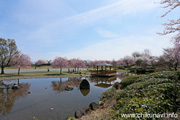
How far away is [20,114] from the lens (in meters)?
5.76

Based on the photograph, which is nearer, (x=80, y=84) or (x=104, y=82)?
(x=80, y=84)

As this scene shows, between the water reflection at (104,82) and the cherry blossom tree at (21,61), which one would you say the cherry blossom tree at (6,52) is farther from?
the water reflection at (104,82)

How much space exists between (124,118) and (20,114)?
622cm

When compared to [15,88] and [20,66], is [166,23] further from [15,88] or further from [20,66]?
[20,66]

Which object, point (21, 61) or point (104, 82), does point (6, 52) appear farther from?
point (104, 82)

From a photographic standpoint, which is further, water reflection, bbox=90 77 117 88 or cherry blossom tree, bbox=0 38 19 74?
cherry blossom tree, bbox=0 38 19 74

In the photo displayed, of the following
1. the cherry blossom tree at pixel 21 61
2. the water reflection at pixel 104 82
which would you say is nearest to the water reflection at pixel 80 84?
the water reflection at pixel 104 82

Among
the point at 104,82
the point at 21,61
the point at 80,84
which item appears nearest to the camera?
the point at 80,84

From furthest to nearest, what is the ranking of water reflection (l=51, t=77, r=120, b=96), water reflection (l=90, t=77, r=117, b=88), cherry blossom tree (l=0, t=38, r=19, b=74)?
cherry blossom tree (l=0, t=38, r=19, b=74), water reflection (l=90, t=77, r=117, b=88), water reflection (l=51, t=77, r=120, b=96)

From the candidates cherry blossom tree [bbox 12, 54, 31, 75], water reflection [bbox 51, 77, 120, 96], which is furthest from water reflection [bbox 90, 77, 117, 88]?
cherry blossom tree [bbox 12, 54, 31, 75]

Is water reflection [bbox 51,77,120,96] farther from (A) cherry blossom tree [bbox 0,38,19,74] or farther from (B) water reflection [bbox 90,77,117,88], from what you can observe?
(A) cherry blossom tree [bbox 0,38,19,74]

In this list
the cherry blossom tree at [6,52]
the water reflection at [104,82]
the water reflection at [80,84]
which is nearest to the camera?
the water reflection at [80,84]

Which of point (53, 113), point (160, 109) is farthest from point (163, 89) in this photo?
point (53, 113)

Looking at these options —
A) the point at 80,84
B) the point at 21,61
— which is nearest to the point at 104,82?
the point at 80,84
